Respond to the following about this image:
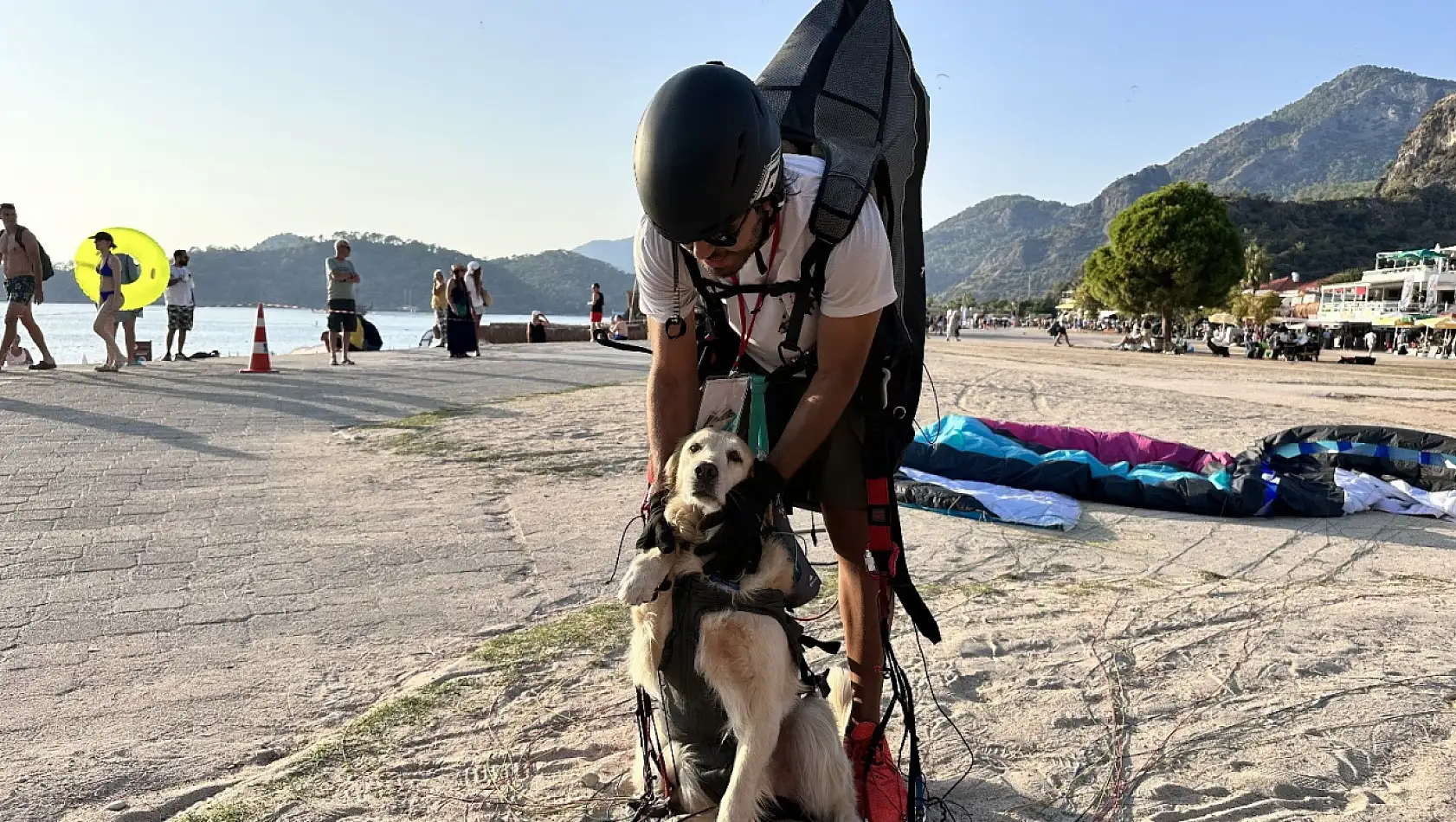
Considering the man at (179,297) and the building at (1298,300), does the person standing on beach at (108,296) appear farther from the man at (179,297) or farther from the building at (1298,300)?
the building at (1298,300)

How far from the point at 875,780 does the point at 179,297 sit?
18932 mm

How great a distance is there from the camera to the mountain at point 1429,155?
5935 inches

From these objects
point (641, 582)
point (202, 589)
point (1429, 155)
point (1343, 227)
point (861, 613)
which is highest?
point (1429, 155)

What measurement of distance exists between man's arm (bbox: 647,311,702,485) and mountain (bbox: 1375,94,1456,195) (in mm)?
182898

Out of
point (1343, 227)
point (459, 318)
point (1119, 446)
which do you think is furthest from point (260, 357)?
point (1343, 227)

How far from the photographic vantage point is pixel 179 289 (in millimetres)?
17531

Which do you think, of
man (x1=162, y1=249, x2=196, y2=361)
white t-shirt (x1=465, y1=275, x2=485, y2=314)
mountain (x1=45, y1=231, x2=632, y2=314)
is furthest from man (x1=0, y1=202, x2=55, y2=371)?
mountain (x1=45, y1=231, x2=632, y2=314)

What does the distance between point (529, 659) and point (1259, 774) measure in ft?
9.57

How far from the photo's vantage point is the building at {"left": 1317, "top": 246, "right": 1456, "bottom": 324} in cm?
6981

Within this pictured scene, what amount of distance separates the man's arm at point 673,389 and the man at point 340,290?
1439cm

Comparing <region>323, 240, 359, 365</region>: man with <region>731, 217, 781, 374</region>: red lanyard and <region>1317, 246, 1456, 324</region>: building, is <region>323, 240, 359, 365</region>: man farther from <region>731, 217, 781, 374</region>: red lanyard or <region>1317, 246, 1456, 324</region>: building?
<region>1317, 246, 1456, 324</region>: building

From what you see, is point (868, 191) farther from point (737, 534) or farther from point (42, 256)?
point (42, 256)

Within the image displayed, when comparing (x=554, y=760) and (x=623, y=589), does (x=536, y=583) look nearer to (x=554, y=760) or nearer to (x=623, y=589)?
(x=554, y=760)

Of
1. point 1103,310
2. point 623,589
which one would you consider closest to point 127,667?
point 623,589
